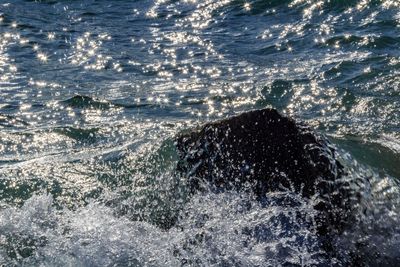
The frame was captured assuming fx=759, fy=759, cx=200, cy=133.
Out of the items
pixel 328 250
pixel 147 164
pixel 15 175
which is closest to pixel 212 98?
pixel 147 164

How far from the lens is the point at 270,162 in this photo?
218 inches

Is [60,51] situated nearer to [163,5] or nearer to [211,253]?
[163,5]

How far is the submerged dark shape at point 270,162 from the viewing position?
5359 millimetres

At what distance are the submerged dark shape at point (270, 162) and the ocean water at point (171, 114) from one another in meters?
0.11

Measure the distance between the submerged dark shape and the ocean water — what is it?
0.11 m

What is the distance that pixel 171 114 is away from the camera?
891 cm

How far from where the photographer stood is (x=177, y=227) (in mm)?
5832

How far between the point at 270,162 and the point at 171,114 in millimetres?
3507

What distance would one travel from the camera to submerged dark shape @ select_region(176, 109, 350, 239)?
5.36m

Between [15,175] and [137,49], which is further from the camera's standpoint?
[137,49]

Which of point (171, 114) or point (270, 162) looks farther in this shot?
point (171, 114)

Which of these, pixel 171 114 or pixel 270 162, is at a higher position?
pixel 270 162

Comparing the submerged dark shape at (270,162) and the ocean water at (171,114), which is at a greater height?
the submerged dark shape at (270,162)

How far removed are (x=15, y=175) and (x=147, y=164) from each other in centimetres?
127
